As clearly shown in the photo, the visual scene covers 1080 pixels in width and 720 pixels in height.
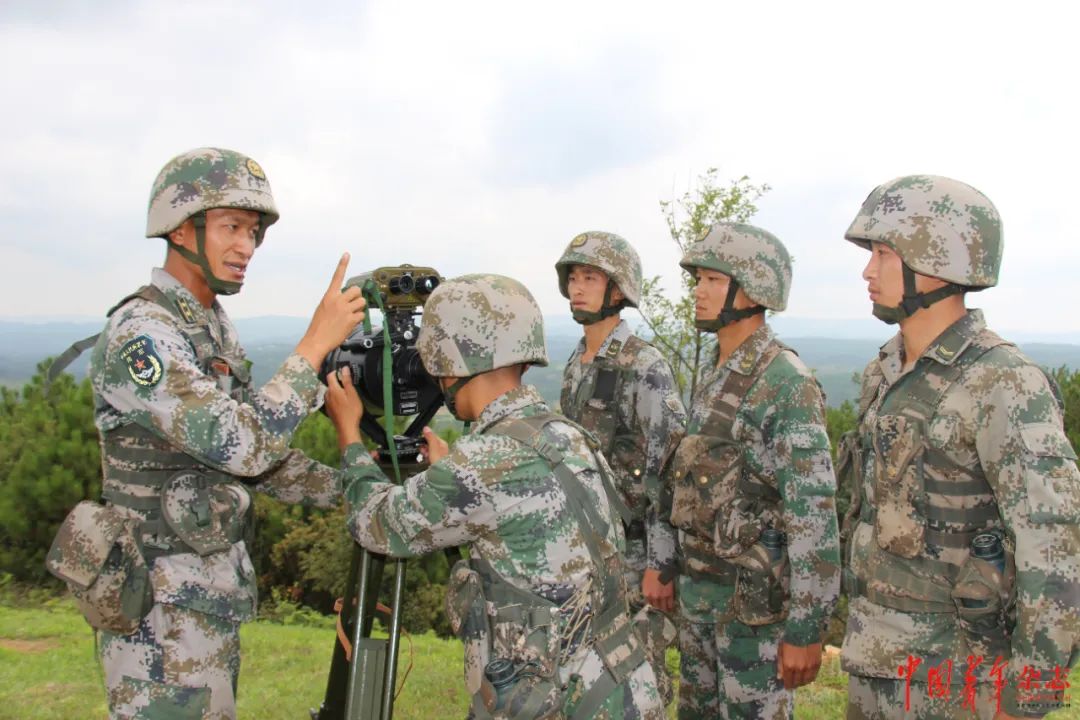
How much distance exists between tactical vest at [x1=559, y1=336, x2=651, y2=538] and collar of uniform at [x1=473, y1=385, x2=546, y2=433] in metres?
1.90

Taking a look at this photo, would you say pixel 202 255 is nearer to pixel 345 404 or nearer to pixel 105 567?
pixel 345 404

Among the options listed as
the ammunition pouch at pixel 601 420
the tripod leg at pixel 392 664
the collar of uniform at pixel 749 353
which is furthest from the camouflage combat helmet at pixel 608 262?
the tripod leg at pixel 392 664

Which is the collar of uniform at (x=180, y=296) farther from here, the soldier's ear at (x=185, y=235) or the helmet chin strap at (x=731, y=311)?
the helmet chin strap at (x=731, y=311)

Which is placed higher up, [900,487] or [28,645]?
[900,487]

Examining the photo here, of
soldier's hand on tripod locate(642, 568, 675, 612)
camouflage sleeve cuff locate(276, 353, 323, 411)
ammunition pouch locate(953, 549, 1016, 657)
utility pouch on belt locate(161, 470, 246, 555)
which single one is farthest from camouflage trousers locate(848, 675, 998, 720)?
utility pouch on belt locate(161, 470, 246, 555)

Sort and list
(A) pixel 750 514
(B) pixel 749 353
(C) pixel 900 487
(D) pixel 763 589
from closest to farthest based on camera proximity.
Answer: (C) pixel 900 487 < (D) pixel 763 589 < (A) pixel 750 514 < (B) pixel 749 353

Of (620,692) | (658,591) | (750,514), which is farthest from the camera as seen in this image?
(658,591)

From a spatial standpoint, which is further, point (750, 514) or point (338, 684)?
point (750, 514)

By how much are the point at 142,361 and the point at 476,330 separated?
1111 millimetres

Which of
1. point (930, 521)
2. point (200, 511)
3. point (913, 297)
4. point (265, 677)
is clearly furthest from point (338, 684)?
point (265, 677)

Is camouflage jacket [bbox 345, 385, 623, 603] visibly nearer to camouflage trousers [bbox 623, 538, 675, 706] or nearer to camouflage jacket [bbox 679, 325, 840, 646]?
camouflage trousers [bbox 623, 538, 675, 706]

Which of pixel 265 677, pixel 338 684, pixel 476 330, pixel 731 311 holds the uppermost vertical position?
pixel 731 311

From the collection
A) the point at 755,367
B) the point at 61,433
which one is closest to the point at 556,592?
the point at 755,367

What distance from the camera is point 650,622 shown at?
131 inches
